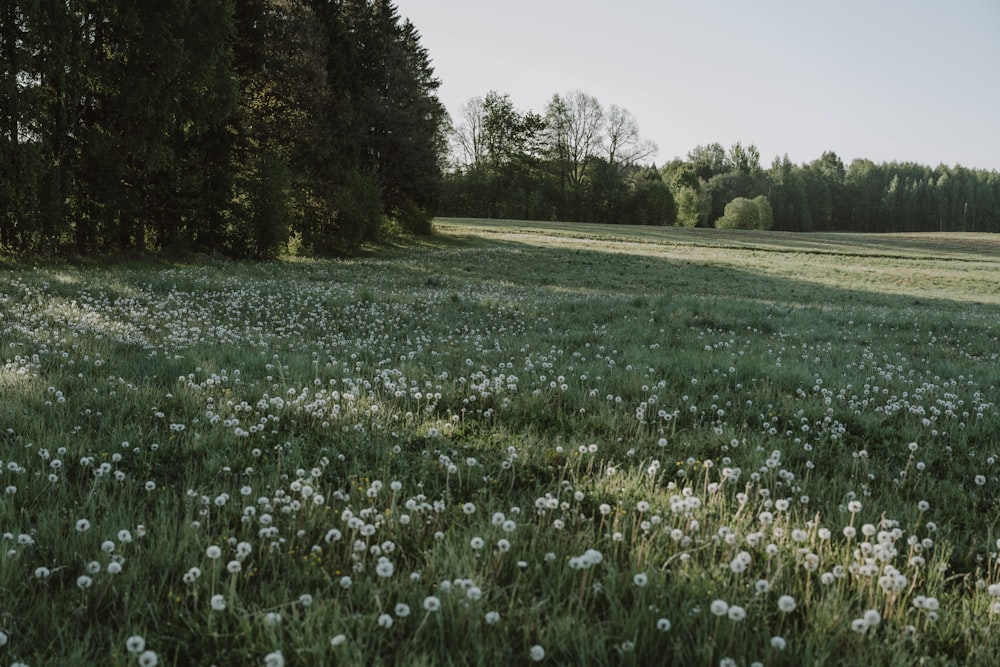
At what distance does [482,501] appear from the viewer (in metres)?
3.43

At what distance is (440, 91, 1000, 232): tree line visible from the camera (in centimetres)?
8569

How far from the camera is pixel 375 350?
820 centimetres

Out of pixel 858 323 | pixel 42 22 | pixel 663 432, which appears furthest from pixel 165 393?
pixel 42 22

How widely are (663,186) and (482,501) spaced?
98.2 metres

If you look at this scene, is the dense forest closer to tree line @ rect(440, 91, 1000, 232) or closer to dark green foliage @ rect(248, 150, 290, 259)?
dark green foliage @ rect(248, 150, 290, 259)

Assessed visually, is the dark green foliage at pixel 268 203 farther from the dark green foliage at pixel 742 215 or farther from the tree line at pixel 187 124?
the dark green foliage at pixel 742 215

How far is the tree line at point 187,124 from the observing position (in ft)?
56.0

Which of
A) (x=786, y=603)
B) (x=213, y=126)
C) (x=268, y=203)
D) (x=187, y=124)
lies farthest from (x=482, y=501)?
(x=213, y=126)

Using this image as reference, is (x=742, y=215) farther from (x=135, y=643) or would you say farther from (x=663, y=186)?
(x=135, y=643)

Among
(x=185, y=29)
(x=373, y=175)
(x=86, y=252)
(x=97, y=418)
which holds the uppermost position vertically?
(x=185, y=29)

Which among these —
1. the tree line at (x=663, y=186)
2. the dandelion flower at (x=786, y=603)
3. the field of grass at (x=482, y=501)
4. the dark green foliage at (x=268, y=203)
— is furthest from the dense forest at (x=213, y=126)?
the tree line at (x=663, y=186)

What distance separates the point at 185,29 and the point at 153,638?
23.6 m

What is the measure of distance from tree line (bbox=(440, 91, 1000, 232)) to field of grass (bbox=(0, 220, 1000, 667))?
232 ft

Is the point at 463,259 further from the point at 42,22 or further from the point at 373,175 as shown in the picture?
the point at 42,22
